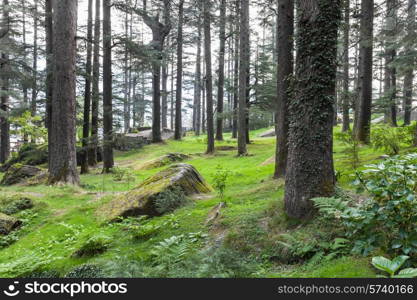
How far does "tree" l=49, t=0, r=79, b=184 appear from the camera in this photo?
31.3 feet

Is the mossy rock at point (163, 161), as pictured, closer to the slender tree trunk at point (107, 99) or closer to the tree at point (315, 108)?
the slender tree trunk at point (107, 99)

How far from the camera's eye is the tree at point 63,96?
9539mm

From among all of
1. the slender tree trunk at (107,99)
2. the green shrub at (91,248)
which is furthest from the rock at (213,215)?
the slender tree trunk at (107,99)

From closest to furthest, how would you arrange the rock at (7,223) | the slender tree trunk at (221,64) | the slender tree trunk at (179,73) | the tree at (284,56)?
the rock at (7,223), the tree at (284,56), the slender tree trunk at (221,64), the slender tree trunk at (179,73)

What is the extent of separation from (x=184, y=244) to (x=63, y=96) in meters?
7.89

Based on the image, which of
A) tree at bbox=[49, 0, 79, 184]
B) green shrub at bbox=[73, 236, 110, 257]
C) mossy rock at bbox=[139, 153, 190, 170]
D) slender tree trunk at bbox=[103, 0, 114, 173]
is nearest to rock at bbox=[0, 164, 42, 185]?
slender tree trunk at bbox=[103, 0, 114, 173]

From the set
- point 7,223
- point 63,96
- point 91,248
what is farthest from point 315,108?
point 63,96

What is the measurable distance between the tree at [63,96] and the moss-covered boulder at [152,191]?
3.71 metres

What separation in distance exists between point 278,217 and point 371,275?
1.70 m

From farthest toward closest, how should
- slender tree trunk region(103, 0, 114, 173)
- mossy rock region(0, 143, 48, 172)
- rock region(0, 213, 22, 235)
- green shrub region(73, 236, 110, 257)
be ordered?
mossy rock region(0, 143, 48, 172)
slender tree trunk region(103, 0, 114, 173)
rock region(0, 213, 22, 235)
green shrub region(73, 236, 110, 257)

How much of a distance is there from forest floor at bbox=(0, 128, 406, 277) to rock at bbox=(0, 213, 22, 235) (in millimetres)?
216

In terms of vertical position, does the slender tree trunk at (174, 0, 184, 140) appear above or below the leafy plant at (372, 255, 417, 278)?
above

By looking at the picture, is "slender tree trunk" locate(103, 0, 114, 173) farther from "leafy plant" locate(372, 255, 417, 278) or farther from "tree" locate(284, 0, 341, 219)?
"leafy plant" locate(372, 255, 417, 278)

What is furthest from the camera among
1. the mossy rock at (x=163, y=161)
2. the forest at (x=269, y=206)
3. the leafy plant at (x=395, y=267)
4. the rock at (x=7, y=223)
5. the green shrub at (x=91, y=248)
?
the mossy rock at (x=163, y=161)
